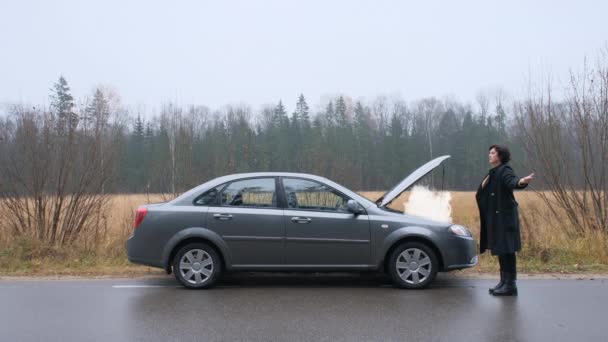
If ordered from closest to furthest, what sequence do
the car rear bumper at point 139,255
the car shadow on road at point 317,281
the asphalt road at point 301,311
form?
the asphalt road at point 301,311 < the car rear bumper at point 139,255 < the car shadow on road at point 317,281

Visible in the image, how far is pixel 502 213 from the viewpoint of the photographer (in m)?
6.86

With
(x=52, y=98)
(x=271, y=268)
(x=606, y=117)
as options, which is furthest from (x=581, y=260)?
(x=52, y=98)

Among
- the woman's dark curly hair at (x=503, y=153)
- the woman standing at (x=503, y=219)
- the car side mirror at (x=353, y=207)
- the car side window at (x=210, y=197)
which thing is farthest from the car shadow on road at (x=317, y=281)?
the woman's dark curly hair at (x=503, y=153)

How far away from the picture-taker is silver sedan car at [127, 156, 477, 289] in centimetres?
708

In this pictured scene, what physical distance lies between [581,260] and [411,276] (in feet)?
14.4

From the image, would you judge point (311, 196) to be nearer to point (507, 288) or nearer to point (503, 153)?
point (503, 153)

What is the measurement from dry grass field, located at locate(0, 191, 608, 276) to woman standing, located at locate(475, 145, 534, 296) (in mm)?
1745

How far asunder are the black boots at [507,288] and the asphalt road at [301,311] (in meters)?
0.15

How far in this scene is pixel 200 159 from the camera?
13.9 m

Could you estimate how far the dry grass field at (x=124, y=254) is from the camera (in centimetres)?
889

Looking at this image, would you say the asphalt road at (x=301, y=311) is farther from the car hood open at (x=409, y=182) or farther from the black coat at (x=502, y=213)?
the car hood open at (x=409, y=182)

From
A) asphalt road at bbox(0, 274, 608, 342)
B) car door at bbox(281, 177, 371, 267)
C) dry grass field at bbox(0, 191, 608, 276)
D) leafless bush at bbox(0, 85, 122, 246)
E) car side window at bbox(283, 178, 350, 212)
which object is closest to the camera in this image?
asphalt road at bbox(0, 274, 608, 342)

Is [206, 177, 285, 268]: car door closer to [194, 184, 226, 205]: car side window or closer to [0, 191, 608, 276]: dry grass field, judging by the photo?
[194, 184, 226, 205]: car side window

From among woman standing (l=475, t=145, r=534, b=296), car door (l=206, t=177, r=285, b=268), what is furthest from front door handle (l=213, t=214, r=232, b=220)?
woman standing (l=475, t=145, r=534, b=296)
